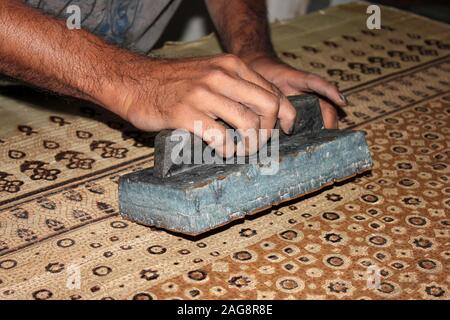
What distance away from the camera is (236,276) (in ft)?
4.79

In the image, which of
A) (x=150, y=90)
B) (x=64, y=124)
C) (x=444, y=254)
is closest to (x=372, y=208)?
(x=444, y=254)

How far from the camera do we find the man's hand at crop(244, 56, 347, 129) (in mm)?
1841

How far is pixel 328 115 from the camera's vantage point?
6.04 ft

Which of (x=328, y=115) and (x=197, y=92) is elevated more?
(x=197, y=92)

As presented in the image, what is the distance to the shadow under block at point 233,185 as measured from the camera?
145 centimetres

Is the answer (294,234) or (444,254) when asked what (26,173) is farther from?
(444,254)

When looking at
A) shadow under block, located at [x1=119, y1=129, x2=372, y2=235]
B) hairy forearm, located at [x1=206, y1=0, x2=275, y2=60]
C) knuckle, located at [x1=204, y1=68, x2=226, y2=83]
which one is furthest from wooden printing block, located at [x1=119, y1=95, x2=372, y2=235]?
hairy forearm, located at [x1=206, y1=0, x2=275, y2=60]

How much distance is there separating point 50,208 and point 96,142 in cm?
33

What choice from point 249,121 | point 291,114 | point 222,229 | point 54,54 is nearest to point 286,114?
point 291,114

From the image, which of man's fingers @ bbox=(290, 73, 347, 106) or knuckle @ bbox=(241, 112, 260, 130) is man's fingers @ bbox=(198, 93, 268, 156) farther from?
man's fingers @ bbox=(290, 73, 347, 106)

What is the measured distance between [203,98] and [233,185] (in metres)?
0.17

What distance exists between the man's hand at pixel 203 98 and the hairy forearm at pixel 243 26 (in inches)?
21.7

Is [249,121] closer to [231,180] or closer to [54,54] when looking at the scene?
[231,180]

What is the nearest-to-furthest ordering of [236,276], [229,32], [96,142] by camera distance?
[236,276]
[96,142]
[229,32]
